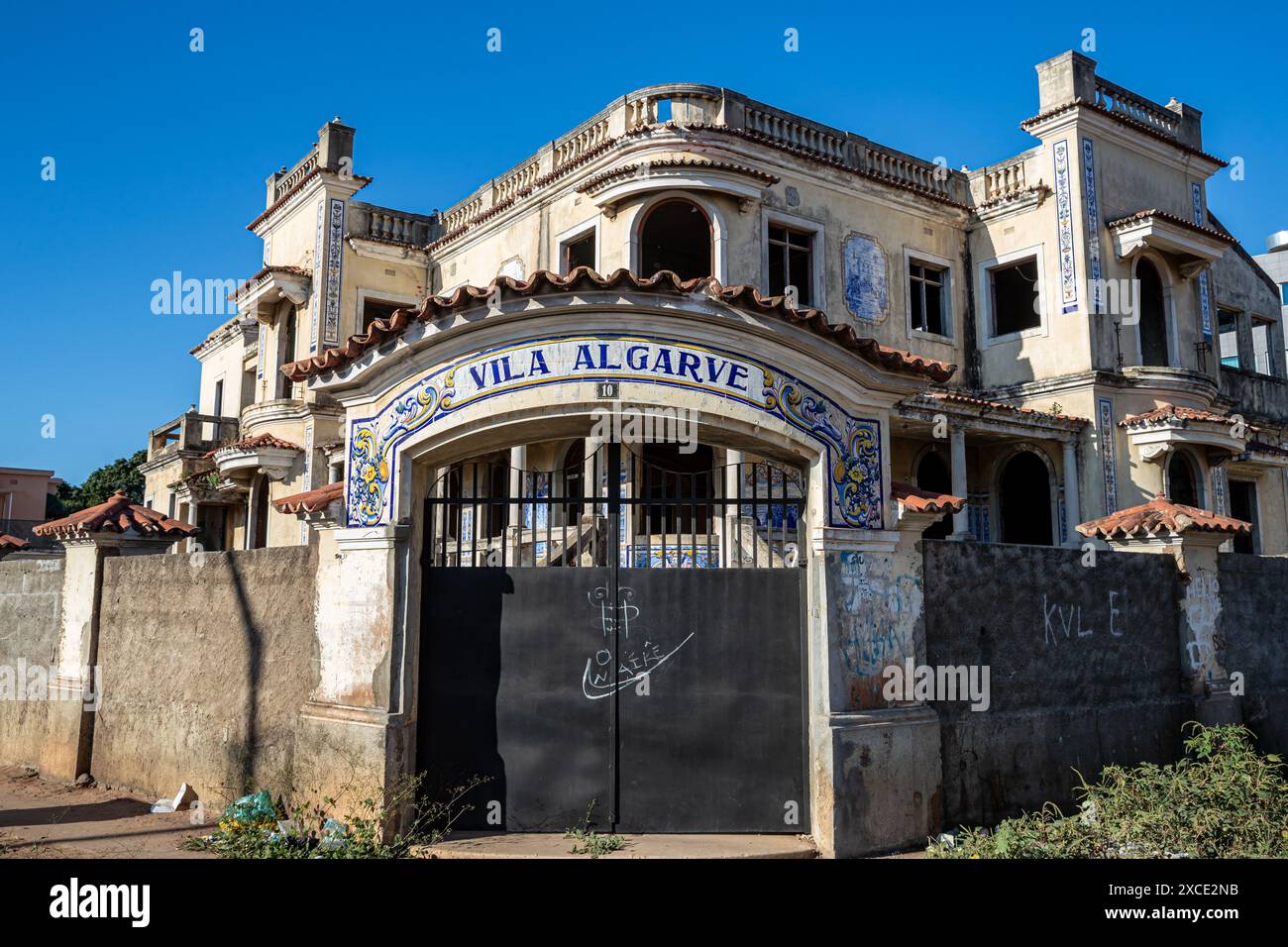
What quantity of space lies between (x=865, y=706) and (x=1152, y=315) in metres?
14.7

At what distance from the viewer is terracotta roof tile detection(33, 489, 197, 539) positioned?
10086 millimetres

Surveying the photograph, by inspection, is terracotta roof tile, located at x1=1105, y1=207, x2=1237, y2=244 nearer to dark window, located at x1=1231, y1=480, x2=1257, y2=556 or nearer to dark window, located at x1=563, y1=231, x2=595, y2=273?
dark window, located at x1=1231, y1=480, x2=1257, y2=556

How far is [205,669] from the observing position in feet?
28.8

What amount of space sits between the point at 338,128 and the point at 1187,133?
668 inches

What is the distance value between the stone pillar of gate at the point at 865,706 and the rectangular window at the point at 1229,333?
56.2 ft

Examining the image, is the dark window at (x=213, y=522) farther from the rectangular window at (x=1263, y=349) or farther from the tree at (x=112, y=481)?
the rectangular window at (x=1263, y=349)

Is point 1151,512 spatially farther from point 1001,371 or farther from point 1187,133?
point 1187,133

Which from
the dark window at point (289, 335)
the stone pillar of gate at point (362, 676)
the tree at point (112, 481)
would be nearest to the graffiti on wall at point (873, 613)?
the stone pillar of gate at point (362, 676)

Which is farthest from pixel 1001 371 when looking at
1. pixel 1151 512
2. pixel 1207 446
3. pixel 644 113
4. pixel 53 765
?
pixel 53 765

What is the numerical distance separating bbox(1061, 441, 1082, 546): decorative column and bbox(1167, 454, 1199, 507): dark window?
1.74 metres

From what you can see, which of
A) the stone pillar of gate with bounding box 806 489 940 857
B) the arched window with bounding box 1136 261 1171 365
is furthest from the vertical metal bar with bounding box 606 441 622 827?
the arched window with bounding box 1136 261 1171 365

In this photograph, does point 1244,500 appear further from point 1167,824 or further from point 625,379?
point 625,379

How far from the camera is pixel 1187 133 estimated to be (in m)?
19.9

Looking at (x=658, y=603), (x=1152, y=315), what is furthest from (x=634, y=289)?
(x=1152, y=315)
